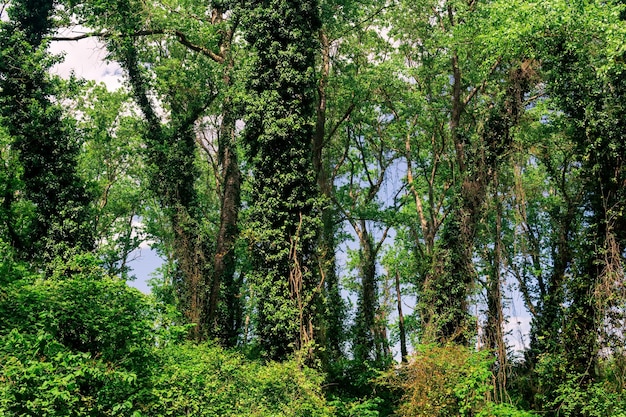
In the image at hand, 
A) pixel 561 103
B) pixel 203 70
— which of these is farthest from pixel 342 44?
pixel 561 103

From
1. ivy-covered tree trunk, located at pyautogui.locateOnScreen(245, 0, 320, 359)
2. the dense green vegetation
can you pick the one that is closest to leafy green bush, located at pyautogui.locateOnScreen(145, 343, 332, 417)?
the dense green vegetation

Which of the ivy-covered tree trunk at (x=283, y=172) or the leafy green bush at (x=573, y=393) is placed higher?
the ivy-covered tree trunk at (x=283, y=172)

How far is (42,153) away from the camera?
58.2ft

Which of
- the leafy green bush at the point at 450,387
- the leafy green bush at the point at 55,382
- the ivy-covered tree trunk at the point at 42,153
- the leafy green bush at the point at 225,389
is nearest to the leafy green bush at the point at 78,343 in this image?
the leafy green bush at the point at 55,382

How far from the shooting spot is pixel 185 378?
942cm

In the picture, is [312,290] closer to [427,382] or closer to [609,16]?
[427,382]

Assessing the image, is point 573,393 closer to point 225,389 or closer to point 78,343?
point 225,389

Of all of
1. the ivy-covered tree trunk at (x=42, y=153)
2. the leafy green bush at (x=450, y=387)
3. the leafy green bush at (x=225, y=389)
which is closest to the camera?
the leafy green bush at (x=225, y=389)

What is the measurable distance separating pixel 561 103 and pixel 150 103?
534 inches

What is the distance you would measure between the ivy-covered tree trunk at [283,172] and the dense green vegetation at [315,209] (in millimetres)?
65

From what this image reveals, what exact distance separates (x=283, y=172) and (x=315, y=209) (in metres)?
1.40

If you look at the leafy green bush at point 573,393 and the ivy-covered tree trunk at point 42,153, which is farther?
the ivy-covered tree trunk at point 42,153

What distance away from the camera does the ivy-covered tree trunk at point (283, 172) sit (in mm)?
14805

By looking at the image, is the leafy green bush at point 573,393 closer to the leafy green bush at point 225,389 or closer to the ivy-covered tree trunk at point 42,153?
the leafy green bush at point 225,389
